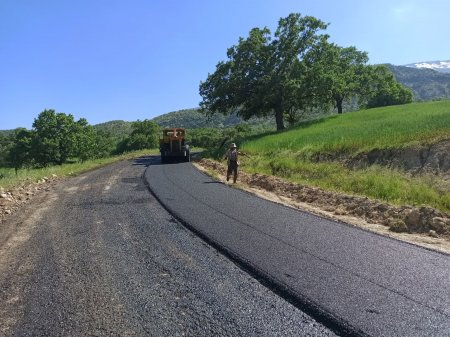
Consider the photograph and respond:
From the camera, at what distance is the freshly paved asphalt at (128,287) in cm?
451

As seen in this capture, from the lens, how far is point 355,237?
24.8 ft

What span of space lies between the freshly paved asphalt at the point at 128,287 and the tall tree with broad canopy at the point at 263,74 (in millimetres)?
30221

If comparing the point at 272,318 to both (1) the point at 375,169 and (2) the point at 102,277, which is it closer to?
(2) the point at 102,277

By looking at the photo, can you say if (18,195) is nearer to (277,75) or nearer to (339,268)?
(339,268)

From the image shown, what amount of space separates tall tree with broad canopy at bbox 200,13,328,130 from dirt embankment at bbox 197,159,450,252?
992 inches

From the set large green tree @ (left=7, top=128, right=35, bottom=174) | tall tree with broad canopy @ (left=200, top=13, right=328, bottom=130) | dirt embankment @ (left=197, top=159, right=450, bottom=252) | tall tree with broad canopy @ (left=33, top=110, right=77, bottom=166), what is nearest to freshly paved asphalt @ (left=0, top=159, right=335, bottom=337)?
dirt embankment @ (left=197, top=159, right=450, bottom=252)

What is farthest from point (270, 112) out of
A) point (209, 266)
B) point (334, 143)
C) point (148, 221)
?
point (209, 266)

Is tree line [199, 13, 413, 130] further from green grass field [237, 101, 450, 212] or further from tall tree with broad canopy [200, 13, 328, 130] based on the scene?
green grass field [237, 101, 450, 212]

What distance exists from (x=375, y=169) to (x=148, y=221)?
870 cm

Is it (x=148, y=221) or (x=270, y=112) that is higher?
(x=270, y=112)

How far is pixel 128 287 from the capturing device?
223 inches

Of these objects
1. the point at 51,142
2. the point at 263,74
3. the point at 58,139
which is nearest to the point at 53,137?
the point at 58,139

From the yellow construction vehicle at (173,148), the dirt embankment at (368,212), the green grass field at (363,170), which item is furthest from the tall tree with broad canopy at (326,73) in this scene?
the dirt embankment at (368,212)

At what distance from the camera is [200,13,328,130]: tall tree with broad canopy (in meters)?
38.4
